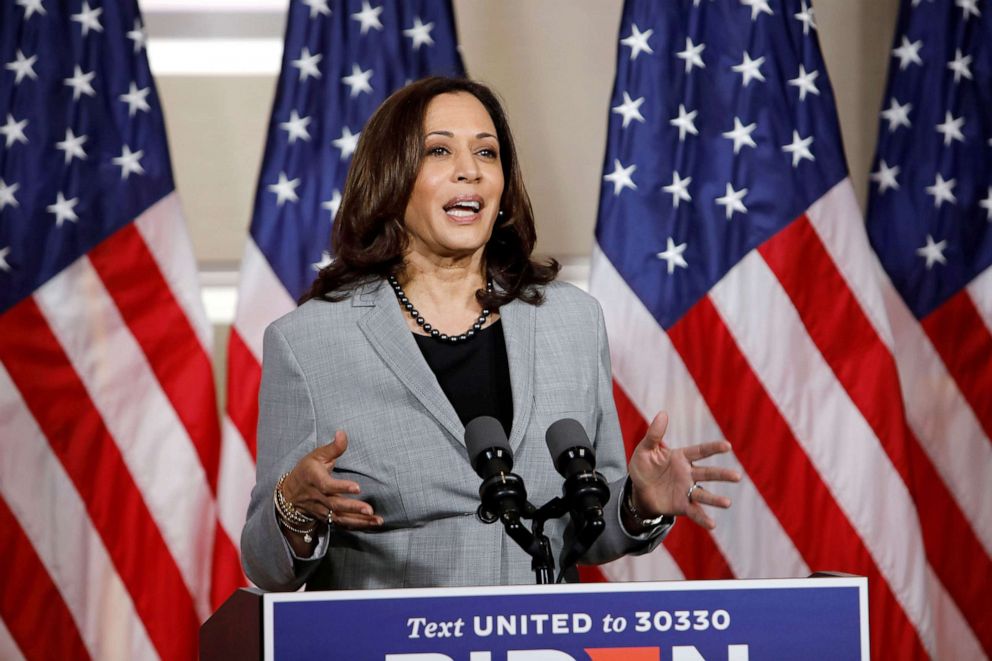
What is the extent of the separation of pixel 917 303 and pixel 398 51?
1.65 meters

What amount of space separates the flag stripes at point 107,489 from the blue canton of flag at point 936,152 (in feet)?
7.20

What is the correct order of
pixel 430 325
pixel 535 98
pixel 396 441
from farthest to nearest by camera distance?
pixel 535 98, pixel 430 325, pixel 396 441

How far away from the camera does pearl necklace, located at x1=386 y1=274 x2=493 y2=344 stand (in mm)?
1799

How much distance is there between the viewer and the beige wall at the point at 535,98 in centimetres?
354

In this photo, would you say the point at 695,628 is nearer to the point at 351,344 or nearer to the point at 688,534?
the point at 351,344

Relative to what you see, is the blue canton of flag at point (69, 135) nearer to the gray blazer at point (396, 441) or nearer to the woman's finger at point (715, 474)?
the gray blazer at point (396, 441)

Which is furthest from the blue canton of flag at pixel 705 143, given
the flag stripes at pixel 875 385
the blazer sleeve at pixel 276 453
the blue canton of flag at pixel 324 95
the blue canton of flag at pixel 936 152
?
the blazer sleeve at pixel 276 453

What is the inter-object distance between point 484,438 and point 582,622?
0.84 feet

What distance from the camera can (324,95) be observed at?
10.3 feet

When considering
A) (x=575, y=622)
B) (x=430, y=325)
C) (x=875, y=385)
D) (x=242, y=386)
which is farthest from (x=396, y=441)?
(x=875, y=385)

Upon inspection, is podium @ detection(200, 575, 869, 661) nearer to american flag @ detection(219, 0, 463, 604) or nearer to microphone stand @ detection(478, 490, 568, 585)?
microphone stand @ detection(478, 490, 568, 585)

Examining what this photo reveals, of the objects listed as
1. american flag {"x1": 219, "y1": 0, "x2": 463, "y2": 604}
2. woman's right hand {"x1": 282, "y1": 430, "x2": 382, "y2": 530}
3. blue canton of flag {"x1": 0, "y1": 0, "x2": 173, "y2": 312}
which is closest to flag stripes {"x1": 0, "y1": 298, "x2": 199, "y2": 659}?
blue canton of flag {"x1": 0, "y1": 0, "x2": 173, "y2": 312}

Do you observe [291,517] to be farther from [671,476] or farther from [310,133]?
[310,133]

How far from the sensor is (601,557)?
5.60 feet
